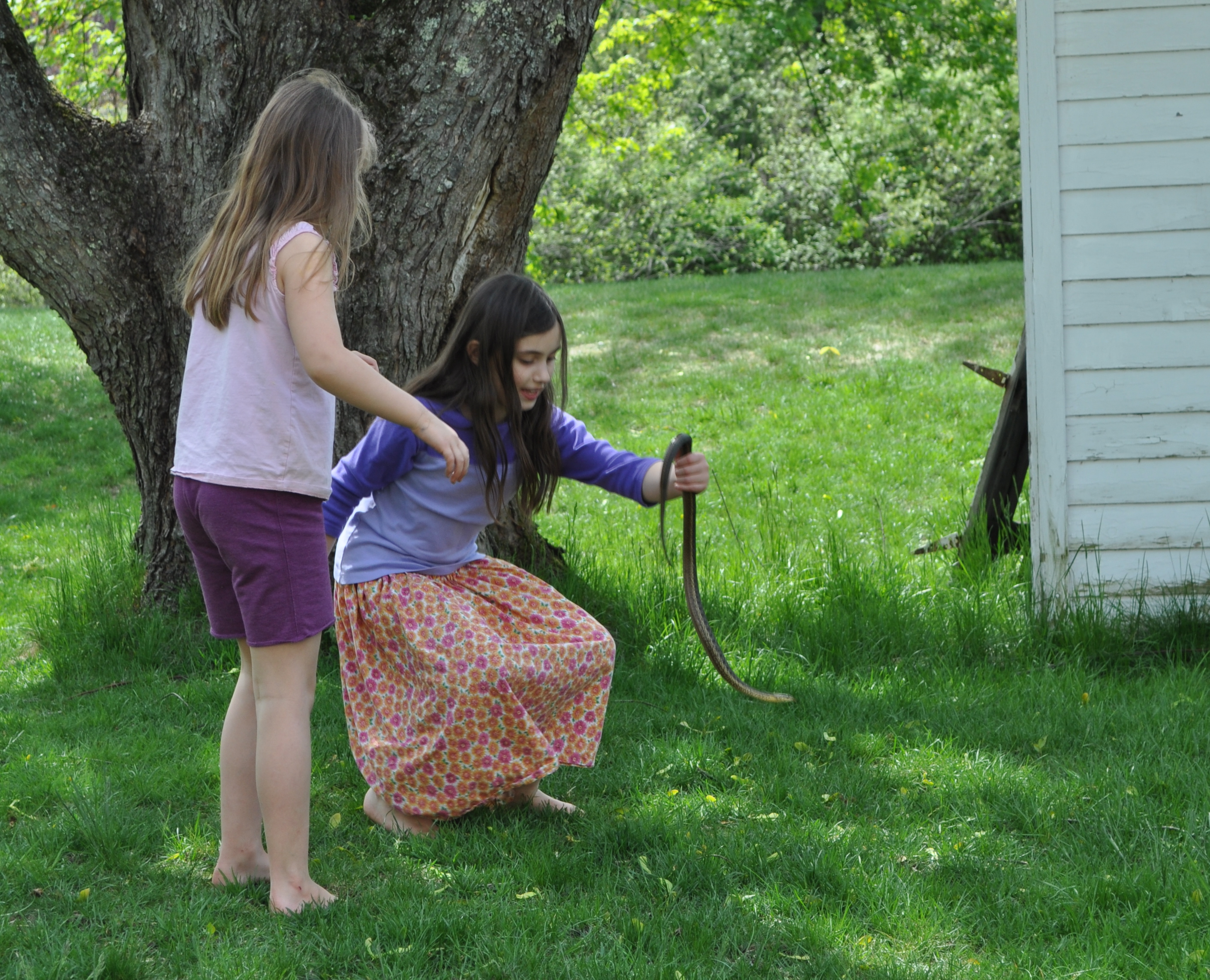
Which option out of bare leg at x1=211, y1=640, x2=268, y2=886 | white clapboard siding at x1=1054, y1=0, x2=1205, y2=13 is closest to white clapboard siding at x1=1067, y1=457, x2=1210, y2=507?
white clapboard siding at x1=1054, y1=0, x2=1205, y2=13

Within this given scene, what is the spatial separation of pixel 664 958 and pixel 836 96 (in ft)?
35.8

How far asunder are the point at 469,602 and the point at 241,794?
746 mm

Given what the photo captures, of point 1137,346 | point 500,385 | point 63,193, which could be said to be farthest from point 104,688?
point 1137,346

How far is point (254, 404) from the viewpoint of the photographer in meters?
2.46

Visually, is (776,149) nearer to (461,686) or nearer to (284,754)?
(461,686)

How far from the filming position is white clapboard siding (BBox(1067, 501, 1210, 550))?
4.59 m

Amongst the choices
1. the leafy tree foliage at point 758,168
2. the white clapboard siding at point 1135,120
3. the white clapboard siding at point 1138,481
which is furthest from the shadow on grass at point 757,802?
the leafy tree foliage at point 758,168

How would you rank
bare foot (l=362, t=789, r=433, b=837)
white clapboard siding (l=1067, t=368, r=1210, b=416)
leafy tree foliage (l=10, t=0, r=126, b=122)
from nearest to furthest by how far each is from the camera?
bare foot (l=362, t=789, r=433, b=837), white clapboard siding (l=1067, t=368, r=1210, b=416), leafy tree foliage (l=10, t=0, r=126, b=122)

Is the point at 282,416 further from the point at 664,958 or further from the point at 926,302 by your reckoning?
the point at 926,302

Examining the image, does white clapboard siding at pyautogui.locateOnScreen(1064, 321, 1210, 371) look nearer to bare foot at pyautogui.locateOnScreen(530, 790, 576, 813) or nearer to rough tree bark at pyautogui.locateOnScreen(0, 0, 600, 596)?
rough tree bark at pyautogui.locateOnScreen(0, 0, 600, 596)

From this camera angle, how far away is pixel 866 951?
247cm

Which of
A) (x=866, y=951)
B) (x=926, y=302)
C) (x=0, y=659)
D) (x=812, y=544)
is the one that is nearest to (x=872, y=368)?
(x=926, y=302)

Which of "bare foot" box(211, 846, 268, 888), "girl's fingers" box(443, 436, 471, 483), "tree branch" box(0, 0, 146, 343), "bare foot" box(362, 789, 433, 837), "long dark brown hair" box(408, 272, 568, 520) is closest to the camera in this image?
"girl's fingers" box(443, 436, 471, 483)

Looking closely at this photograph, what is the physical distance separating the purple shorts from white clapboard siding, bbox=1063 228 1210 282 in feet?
10.8
